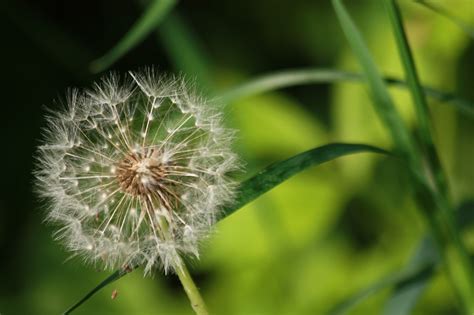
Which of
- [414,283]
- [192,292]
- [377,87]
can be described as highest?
[377,87]

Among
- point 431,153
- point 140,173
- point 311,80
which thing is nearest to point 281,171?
point 140,173

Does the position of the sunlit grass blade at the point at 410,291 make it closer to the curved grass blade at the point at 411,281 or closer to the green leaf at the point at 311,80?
the curved grass blade at the point at 411,281

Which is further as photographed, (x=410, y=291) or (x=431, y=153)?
(x=410, y=291)

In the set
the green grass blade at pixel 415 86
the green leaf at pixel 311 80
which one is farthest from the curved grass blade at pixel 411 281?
the green leaf at pixel 311 80

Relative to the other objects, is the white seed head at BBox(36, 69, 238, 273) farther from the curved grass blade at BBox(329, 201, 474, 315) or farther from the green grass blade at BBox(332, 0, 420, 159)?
the curved grass blade at BBox(329, 201, 474, 315)

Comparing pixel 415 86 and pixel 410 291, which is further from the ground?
pixel 415 86

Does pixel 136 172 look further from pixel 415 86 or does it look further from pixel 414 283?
pixel 414 283

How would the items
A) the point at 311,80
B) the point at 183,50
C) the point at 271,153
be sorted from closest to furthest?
the point at 311,80 < the point at 183,50 < the point at 271,153
